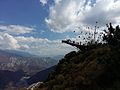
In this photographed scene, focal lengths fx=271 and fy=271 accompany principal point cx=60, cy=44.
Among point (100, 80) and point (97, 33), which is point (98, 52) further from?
point (97, 33)

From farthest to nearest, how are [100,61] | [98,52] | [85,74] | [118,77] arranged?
[98,52] < [85,74] < [100,61] < [118,77]

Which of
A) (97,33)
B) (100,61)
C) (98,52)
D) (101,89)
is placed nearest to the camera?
(101,89)

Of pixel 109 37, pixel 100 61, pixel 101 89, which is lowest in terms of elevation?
pixel 101 89

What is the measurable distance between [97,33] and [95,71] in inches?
2236

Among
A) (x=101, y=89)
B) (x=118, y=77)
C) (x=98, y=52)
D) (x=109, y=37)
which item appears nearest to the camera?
(x=101, y=89)

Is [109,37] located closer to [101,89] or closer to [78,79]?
[78,79]

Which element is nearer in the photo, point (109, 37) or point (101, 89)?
point (101, 89)

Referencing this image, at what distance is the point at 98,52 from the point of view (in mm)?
35250

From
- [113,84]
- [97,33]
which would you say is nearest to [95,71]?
[113,84]

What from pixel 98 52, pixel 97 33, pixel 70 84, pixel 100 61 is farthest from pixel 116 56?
pixel 97 33

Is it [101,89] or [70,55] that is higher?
[70,55]

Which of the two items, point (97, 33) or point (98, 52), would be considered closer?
point (98, 52)

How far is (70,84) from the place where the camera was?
26.0m

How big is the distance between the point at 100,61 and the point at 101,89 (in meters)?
4.15
